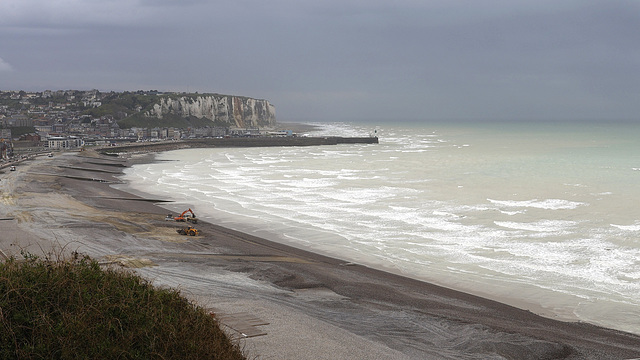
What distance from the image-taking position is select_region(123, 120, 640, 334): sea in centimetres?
1966

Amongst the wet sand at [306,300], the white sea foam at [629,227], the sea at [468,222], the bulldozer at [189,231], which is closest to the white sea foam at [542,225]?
the sea at [468,222]

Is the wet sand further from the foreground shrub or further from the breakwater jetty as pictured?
the breakwater jetty

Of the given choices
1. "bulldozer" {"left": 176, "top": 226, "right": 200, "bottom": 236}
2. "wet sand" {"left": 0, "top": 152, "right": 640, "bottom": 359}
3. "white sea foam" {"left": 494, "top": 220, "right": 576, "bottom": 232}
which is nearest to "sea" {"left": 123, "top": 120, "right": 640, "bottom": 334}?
"white sea foam" {"left": 494, "top": 220, "right": 576, "bottom": 232}

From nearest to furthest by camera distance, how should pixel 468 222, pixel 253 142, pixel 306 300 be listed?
pixel 306 300 → pixel 468 222 → pixel 253 142

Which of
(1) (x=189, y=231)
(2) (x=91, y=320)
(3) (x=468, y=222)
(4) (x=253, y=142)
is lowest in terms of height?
(1) (x=189, y=231)

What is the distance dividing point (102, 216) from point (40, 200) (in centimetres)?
788

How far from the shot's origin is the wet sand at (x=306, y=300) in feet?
41.9

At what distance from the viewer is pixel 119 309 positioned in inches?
338

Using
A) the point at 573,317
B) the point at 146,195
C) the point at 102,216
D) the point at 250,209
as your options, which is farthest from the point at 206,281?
the point at 146,195

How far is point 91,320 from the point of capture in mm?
8305

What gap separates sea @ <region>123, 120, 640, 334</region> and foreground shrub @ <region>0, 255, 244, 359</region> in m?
12.3

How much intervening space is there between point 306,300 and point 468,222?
17.0 meters

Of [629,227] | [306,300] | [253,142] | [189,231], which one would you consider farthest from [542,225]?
[253,142]

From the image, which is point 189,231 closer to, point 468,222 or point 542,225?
point 468,222
